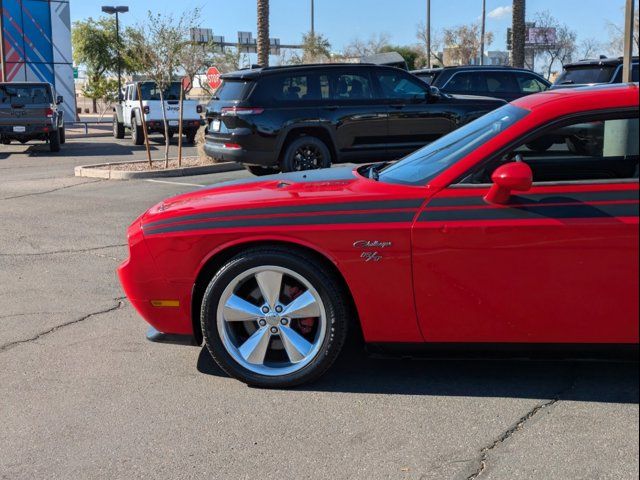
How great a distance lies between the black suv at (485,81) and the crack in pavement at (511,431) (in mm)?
13042

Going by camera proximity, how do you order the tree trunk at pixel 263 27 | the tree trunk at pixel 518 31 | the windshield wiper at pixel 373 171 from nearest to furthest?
the windshield wiper at pixel 373 171, the tree trunk at pixel 263 27, the tree trunk at pixel 518 31

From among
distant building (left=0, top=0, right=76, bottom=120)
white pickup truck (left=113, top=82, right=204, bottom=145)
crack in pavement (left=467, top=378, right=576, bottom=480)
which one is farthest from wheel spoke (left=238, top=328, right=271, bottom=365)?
distant building (left=0, top=0, right=76, bottom=120)

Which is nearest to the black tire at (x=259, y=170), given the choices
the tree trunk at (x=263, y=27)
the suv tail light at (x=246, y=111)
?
the suv tail light at (x=246, y=111)

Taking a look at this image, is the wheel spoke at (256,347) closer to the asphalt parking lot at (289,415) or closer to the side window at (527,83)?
the asphalt parking lot at (289,415)

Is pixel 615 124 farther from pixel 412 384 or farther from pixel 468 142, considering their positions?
pixel 412 384

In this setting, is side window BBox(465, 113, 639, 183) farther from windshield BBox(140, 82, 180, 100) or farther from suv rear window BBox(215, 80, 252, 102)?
windshield BBox(140, 82, 180, 100)

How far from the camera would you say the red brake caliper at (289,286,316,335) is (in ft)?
14.1

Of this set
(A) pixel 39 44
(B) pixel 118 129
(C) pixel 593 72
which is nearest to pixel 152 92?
(B) pixel 118 129

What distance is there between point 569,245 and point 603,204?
9.6 inches

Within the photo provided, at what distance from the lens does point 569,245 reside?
147 inches

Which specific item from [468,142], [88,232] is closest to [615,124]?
[468,142]

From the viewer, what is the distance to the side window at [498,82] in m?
16.7

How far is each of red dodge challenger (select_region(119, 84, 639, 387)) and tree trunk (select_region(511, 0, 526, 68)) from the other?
24.5 m

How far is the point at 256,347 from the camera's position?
171 inches
